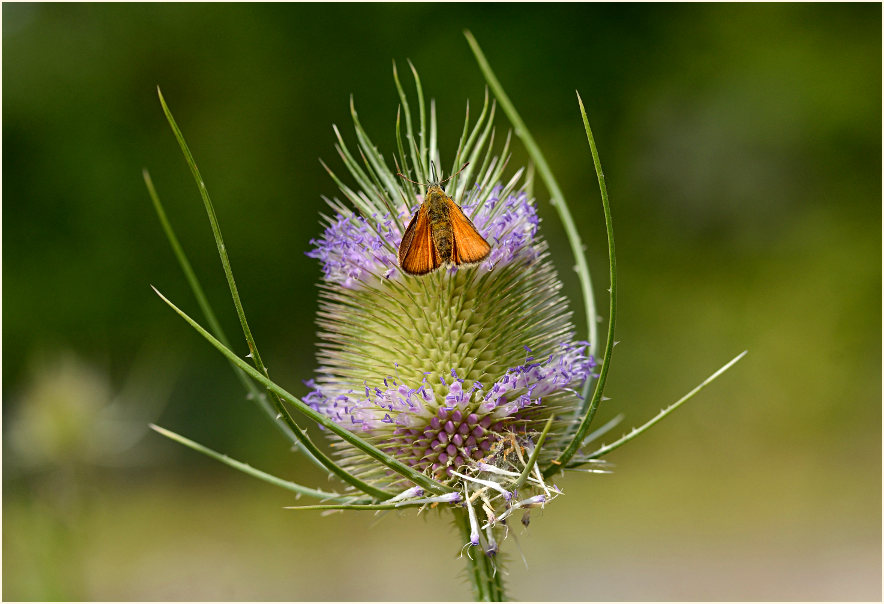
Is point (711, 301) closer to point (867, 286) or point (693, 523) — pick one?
point (867, 286)

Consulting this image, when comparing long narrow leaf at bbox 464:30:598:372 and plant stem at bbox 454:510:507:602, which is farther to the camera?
long narrow leaf at bbox 464:30:598:372

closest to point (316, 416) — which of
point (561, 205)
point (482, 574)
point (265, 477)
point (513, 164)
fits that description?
point (265, 477)

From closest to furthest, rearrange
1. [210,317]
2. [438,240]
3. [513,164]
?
1. [438,240]
2. [210,317]
3. [513,164]

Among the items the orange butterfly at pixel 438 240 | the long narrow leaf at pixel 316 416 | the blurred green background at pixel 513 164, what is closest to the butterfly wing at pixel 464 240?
the orange butterfly at pixel 438 240

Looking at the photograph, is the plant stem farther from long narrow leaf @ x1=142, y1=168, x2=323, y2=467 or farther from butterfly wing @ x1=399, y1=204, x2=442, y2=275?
butterfly wing @ x1=399, y1=204, x2=442, y2=275

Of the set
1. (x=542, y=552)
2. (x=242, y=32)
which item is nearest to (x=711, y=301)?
(x=542, y=552)

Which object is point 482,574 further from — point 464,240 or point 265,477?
point 464,240

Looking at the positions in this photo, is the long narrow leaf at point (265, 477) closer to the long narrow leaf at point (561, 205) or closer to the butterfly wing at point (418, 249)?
the butterfly wing at point (418, 249)

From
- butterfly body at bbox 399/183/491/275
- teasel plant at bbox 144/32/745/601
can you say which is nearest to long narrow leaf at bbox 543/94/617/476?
teasel plant at bbox 144/32/745/601
